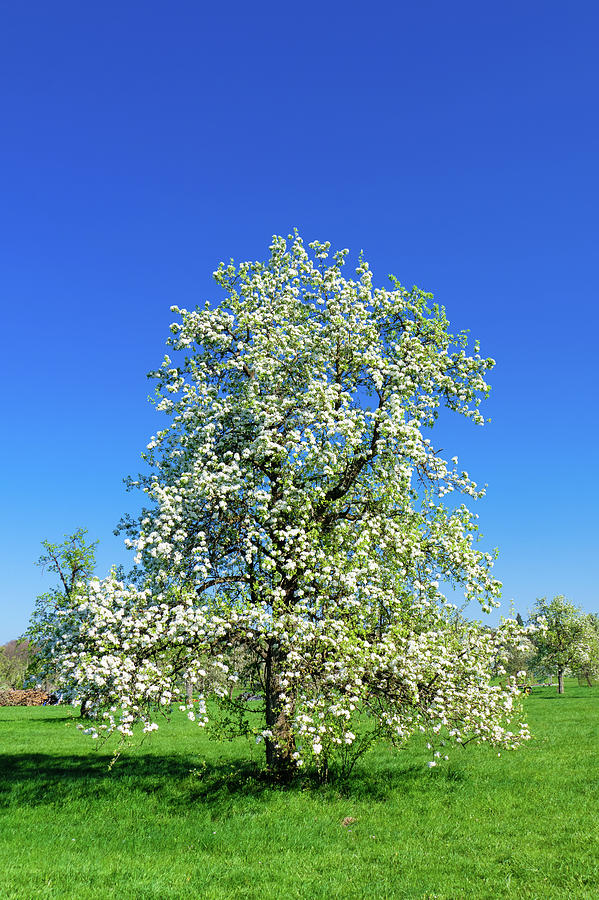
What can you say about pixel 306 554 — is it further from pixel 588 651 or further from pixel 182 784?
pixel 588 651

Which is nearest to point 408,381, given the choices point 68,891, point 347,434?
point 347,434

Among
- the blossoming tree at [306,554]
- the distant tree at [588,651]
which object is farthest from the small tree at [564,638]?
the blossoming tree at [306,554]

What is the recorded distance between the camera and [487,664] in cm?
1537

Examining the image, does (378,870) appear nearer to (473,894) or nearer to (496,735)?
(473,894)

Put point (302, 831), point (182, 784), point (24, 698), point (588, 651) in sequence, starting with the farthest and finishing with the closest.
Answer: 1. point (24, 698)
2. point (588, 651)
3. point (182, 784)
4. point (302, 831)

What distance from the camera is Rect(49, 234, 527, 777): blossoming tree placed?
13391 mm

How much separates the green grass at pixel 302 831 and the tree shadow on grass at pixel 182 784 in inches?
2.5

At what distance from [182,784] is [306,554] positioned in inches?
365

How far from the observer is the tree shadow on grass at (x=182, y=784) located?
15789 mm

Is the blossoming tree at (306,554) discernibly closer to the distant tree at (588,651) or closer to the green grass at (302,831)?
the green grass at (302,831)

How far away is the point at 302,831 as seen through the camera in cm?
1310

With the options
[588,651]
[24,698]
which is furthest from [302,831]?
[24,698]

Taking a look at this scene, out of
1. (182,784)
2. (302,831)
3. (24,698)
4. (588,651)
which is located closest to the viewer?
(302,831)

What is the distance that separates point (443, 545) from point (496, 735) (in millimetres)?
4841
